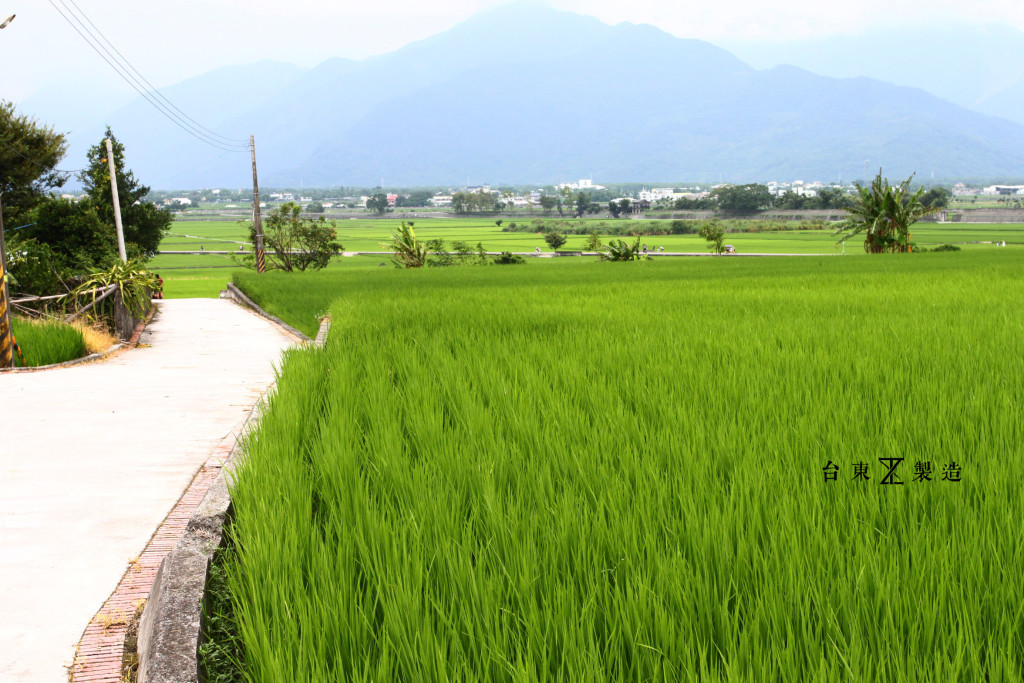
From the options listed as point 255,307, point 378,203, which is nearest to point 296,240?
point 255,307

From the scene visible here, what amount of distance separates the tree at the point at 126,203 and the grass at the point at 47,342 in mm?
27980

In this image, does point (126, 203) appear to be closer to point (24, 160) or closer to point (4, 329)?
point (24, 160)

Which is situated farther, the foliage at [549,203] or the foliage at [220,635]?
the foliage at [549,203]

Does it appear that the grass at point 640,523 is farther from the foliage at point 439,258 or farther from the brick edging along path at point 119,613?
the foliage at point 439,258

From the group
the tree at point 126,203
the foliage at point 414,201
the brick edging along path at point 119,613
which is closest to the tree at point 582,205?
the foliage at point 414,201

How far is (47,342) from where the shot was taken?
9.94 metres

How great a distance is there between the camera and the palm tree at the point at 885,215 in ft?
100

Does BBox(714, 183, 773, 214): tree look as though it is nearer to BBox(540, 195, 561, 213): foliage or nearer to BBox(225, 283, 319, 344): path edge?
BBox(540, 195, 561, 213): foliage

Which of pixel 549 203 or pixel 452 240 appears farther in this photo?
pixel 549 203

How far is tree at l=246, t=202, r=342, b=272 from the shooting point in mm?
46750

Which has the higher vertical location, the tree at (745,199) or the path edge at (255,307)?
the tree at (745,199)

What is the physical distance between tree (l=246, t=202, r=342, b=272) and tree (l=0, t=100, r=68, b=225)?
52.2 feet

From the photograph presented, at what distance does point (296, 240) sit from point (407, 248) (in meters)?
16.5

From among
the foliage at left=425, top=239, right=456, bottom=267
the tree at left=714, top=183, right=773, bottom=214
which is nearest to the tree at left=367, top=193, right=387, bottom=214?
the tree at left=714, top=183, right=773, bottom=214
